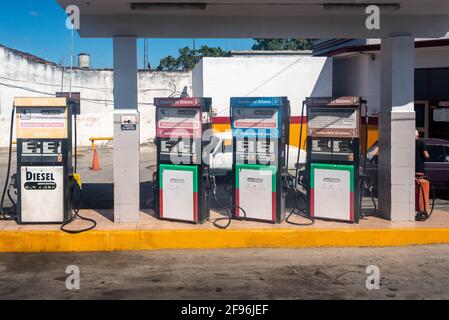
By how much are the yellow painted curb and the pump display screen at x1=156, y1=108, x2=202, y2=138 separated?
1.72 meters

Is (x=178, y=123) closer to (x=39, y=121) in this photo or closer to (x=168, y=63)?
(x=39, y=121)

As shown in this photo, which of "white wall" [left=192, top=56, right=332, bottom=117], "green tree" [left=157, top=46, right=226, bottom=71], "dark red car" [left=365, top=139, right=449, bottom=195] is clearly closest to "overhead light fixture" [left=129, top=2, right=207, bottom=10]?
"dark red car" [left=365, top=139, right=449, bottom=195]

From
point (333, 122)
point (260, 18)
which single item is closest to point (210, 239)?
point (333, 122)

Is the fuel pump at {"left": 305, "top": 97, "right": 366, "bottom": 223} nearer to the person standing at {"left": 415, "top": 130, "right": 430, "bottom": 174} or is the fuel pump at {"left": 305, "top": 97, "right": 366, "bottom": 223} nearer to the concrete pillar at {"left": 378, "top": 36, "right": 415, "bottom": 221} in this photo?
the concrete pillar at {"left": 378, "top": 36, "right": 415, "bottom": 221}

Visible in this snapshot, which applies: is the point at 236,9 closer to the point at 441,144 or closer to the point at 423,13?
the point at 423,13

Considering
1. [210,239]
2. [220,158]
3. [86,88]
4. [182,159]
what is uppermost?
[86,88]

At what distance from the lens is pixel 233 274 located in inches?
275

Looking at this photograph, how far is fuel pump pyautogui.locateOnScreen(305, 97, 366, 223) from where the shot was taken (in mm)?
8977

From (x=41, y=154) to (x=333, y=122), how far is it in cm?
498

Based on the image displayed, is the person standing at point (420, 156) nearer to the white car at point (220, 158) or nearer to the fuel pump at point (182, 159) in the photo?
the fuel pump at point (182, 159)

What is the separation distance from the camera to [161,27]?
29.6 ft
